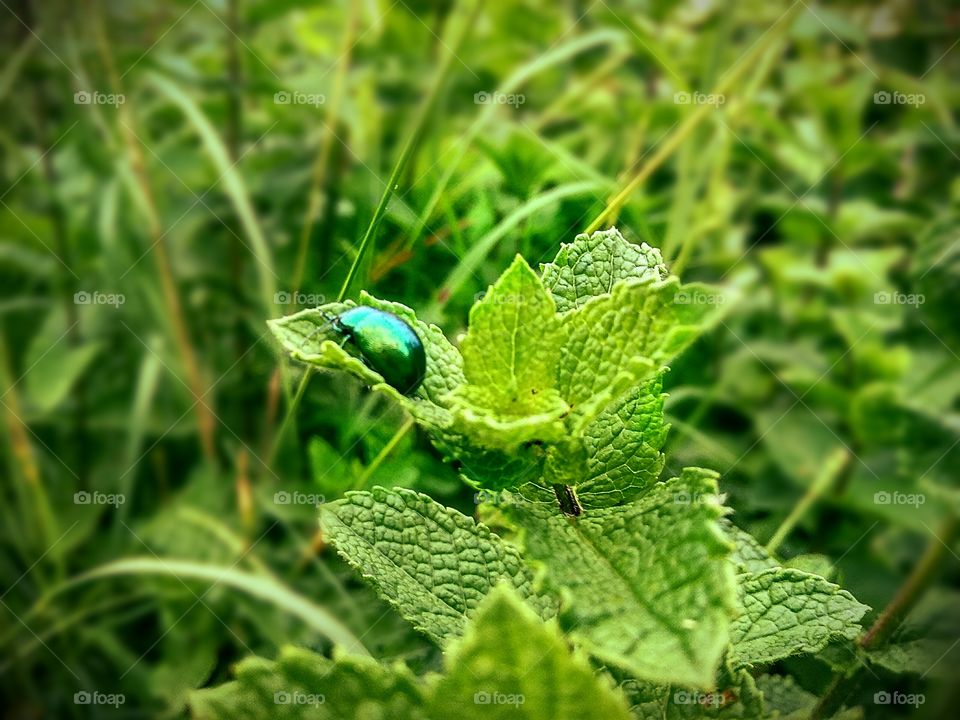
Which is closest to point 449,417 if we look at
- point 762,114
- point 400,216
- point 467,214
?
point 400,216

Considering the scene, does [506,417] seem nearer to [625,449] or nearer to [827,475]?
[625,449]

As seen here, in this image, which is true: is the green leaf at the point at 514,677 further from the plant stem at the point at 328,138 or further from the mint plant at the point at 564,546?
the plant stem at the point at 328,138

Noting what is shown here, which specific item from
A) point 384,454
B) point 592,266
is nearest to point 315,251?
point 384,454

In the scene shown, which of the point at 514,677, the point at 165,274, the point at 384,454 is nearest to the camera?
the point at 514,677

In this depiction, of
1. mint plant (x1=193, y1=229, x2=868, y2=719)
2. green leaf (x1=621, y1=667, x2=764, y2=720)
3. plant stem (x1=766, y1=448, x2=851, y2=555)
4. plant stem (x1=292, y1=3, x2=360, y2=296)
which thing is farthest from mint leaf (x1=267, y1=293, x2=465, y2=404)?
plant stem (x1=292, y1=3, x2=360, y2=296)

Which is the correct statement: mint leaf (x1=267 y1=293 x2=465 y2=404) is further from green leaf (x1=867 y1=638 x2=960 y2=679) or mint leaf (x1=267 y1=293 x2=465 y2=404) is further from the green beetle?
green leaf (x1=867 y1=638 x2=960 y2=679)

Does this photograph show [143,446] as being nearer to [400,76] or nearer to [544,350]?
[400,76]
